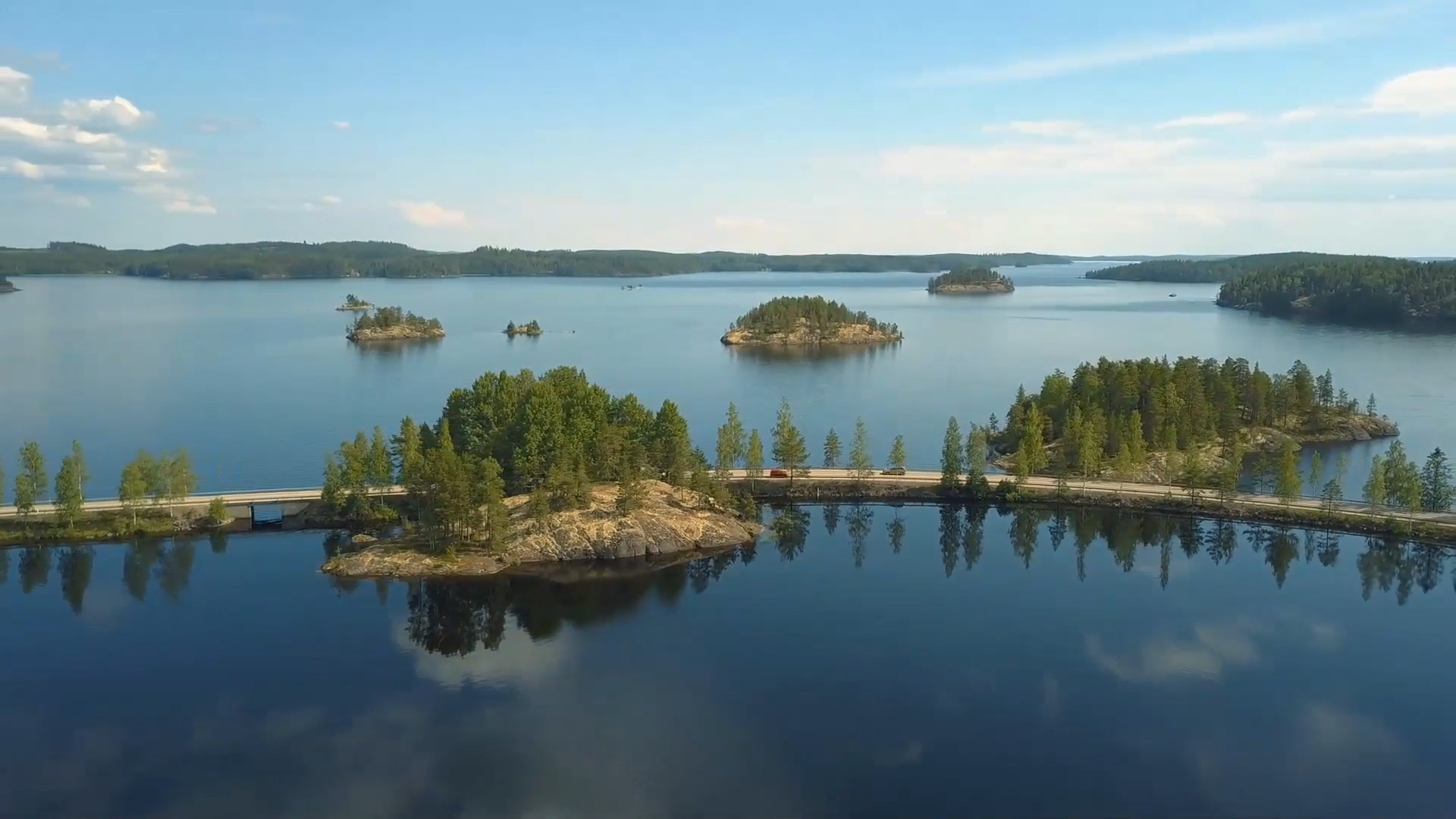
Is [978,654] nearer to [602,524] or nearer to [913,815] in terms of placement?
[913,815]

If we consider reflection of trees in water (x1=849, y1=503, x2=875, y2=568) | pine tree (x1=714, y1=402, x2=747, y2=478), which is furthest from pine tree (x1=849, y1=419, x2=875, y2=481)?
pine tree (x1=714, y1=402, x2=747, y2=478)

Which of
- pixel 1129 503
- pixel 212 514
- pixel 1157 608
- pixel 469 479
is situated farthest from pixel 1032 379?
pixel 212 514

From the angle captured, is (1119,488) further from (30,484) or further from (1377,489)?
(30,484)

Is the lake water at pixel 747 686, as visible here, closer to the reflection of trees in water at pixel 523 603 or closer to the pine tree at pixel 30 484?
the reflection of trees in water at pixel 523 603

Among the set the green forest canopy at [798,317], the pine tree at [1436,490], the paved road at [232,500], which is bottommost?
the paved road at [232,500]

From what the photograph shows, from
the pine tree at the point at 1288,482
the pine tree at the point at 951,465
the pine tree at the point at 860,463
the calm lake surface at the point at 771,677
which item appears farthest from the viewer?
the pine tree at the point at 860,463

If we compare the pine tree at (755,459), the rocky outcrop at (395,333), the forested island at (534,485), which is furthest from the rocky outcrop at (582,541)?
the rocky outcrop at (395,333)

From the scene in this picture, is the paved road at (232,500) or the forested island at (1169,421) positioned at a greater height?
the forested island at (1169,421)
